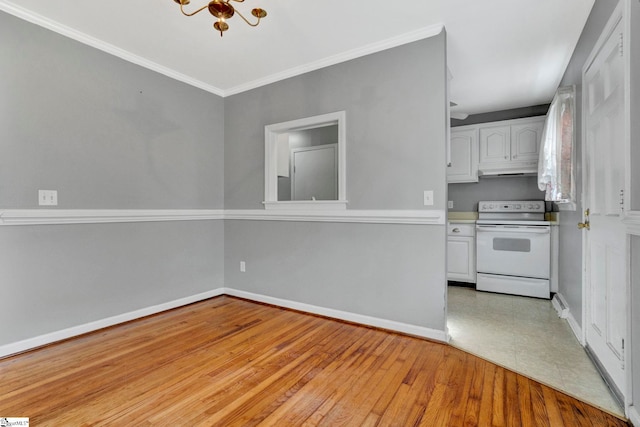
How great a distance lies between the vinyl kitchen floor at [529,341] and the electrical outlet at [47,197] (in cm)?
336

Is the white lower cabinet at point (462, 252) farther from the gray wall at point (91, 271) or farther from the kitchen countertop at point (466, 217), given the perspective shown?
the gray wall at point (91, 271)

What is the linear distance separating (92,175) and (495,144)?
4.65m

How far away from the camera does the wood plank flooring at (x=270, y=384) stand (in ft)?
5.08

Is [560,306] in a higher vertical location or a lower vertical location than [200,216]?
lower

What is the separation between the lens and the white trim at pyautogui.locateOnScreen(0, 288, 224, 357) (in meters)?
2.22

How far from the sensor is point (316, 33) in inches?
99.8

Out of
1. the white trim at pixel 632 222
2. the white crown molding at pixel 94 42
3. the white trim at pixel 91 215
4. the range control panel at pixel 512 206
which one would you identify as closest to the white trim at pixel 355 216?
the white trim at pixel 91 215

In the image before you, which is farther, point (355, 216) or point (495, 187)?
point (495, 187)

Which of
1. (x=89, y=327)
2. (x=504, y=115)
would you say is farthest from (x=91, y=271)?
(x=504, y=115)

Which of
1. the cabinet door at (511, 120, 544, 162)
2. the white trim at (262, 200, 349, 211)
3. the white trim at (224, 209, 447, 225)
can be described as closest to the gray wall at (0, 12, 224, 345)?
the white trim at (224, 209, 447, 225)

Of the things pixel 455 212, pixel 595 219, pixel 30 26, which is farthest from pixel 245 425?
pixel 455 212

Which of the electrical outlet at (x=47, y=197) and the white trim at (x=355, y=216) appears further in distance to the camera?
the white trim at (x=355, y=216)

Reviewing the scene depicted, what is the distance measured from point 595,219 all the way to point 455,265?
2.27 m

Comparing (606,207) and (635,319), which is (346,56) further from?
(635,319)
